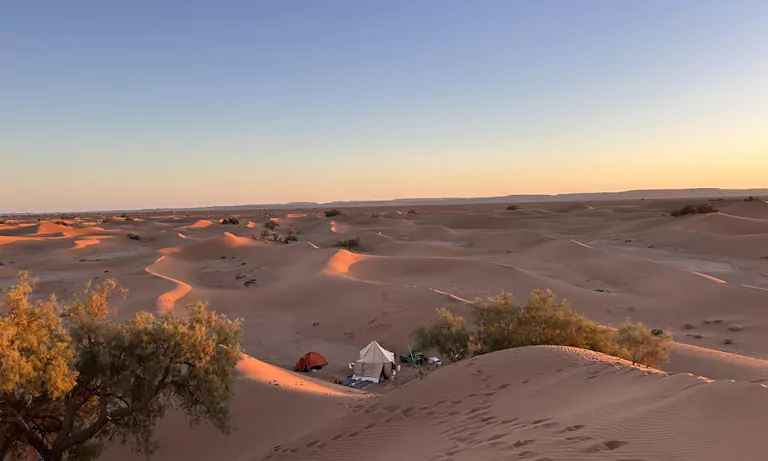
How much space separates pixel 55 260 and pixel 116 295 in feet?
43.3

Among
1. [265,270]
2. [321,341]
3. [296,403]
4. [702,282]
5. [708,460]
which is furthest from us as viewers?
[265,270]

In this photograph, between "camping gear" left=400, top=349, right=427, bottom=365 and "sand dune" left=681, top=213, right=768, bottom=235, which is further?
"sand dune" left=681, top=213, right=768, bottom=235

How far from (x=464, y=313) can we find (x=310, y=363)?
20.1 feet

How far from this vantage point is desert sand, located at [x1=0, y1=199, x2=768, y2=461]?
5809mm

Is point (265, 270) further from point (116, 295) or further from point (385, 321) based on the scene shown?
point (385, 321)

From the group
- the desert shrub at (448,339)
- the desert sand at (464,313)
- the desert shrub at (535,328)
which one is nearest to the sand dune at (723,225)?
the desert sand at (464,313)

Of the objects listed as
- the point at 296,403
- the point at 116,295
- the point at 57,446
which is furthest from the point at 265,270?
the point at 57,446

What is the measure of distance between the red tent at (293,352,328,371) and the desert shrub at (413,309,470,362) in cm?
351

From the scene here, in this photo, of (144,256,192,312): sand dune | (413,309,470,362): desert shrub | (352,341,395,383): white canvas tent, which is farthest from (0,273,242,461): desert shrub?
(144,256,192,312): sand dune

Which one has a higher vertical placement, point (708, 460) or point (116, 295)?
point (708, 460)

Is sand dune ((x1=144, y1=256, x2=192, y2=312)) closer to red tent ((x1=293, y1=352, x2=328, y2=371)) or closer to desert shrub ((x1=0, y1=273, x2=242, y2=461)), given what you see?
red tent ((x1=293, y1=352, x2=328, y2=371))

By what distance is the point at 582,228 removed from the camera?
4575cm

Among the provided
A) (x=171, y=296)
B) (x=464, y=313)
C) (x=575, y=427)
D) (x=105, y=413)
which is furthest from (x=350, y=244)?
(x=575, y=427)

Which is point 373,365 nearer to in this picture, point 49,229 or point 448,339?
point 448,339
